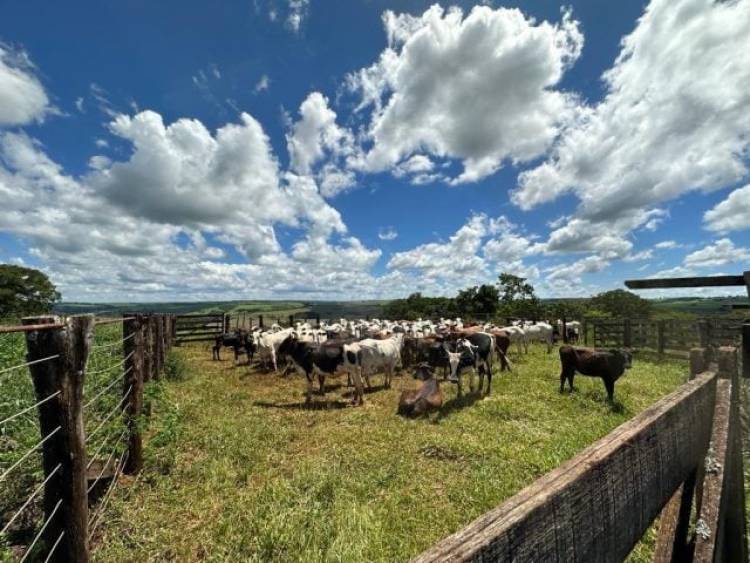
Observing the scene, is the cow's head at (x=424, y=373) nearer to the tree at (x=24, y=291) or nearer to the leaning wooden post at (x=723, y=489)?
the leaning wooden post at (x=723, y=489)

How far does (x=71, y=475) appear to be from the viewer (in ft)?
8.61

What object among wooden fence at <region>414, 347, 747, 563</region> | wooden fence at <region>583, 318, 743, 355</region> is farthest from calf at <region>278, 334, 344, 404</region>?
wooden fence at <region>583, 318, 743, 355</region>

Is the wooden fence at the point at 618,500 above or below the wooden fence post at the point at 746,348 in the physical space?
below

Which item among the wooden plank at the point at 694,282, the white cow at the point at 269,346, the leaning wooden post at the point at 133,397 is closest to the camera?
the wooden plank at the point at 694,282

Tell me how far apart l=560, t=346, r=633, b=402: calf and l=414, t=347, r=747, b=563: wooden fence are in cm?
917

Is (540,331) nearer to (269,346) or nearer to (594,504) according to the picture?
(269,346)

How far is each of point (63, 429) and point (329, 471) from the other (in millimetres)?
4105

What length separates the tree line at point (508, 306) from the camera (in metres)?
41.9

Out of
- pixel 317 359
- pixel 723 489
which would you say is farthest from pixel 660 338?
pixel 723 489

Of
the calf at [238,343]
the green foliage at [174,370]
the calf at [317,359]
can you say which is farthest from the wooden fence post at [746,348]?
the calf at [238,343]

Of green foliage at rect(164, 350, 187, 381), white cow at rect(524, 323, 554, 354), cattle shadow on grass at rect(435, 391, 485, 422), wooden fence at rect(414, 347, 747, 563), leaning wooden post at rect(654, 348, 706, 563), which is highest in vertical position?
wooden fence at rect(414, 347, 747, 563)

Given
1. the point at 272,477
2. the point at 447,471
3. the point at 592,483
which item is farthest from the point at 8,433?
the point at 592,483

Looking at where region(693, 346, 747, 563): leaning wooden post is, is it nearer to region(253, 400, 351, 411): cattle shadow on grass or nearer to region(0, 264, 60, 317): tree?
region(253, 400, 351, 411): cattle shadow on grass

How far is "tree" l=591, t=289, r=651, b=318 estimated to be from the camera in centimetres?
5416
